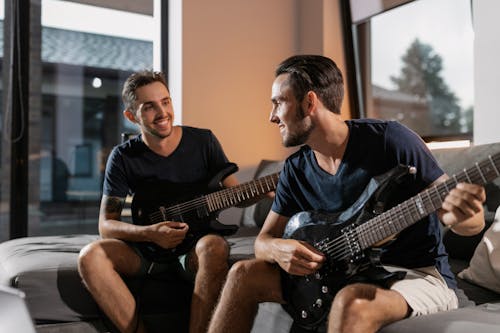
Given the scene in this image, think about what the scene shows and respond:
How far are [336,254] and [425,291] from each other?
0.26 metres

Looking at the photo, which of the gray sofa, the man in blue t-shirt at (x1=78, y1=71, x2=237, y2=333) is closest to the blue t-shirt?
the gray sofa

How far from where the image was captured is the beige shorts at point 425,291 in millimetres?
1425

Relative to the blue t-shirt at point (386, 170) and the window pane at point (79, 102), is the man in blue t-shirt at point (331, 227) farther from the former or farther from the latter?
the window pane at point (79, 102)

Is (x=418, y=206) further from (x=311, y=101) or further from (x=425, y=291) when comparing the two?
(x=311, y=101)

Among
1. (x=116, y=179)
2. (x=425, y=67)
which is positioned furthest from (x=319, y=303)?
(x=425, y=67)

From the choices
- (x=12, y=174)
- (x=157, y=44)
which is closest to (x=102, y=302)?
(x=12, y=174)

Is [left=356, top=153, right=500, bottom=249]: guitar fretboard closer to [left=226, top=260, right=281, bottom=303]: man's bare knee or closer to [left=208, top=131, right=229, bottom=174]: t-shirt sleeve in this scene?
[left=226, top=260, right=281, bottom=303]: man's bare knee

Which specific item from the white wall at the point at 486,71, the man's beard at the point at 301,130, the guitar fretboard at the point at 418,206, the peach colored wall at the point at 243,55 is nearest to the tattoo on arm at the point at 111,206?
the man's beard at the point at 301,130

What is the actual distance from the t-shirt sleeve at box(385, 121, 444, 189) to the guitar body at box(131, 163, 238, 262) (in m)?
0.83

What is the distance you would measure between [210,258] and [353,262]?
2.16 ft

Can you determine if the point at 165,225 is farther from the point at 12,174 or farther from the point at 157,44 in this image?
the point at 157,44

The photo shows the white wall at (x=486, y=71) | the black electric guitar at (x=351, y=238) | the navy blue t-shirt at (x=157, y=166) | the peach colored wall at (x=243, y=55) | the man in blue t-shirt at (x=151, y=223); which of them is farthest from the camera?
the peach colored wall at (x=243, y=55)

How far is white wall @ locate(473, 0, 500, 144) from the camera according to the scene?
238cm

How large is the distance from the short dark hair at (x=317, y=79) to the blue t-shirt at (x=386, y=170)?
101 mm
